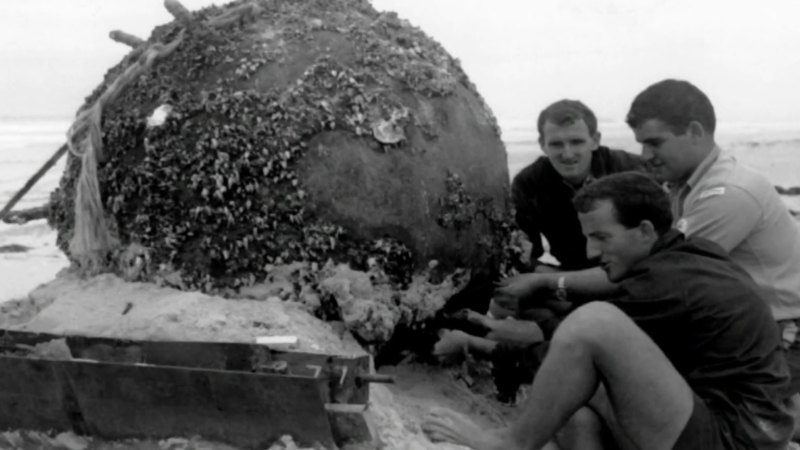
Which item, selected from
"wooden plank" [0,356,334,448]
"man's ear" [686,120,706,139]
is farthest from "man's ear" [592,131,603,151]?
"wooden plank" [0,356,334,448]

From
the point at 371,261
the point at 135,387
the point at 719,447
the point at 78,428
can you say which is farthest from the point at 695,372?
the point at 78,428

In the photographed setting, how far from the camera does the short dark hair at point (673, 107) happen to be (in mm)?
3369

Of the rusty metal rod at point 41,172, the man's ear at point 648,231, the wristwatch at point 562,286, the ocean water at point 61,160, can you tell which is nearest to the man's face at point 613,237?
the man's ear at point 648,231

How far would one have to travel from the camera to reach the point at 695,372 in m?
2.64

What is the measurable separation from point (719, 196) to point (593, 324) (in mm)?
966

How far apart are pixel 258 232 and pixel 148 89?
30.2 inches

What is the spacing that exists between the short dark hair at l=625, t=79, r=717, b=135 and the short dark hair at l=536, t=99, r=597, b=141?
57 cm

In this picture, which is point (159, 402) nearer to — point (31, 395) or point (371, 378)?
point (31, 395)

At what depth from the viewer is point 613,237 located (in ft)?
9.04

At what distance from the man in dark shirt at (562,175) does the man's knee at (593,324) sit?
1480 mm

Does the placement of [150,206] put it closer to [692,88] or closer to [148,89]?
[148,89]

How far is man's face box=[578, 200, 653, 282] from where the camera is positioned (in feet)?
8.96

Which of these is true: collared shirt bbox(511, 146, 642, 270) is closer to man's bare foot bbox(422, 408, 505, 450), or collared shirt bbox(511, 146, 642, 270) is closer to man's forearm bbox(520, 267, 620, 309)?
man's forearm bbox(520, 267, 620, 309)

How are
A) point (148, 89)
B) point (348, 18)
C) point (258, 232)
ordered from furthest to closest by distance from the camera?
1. point (348, 18)
2. point (148, 89)
3. point (258, 232)
